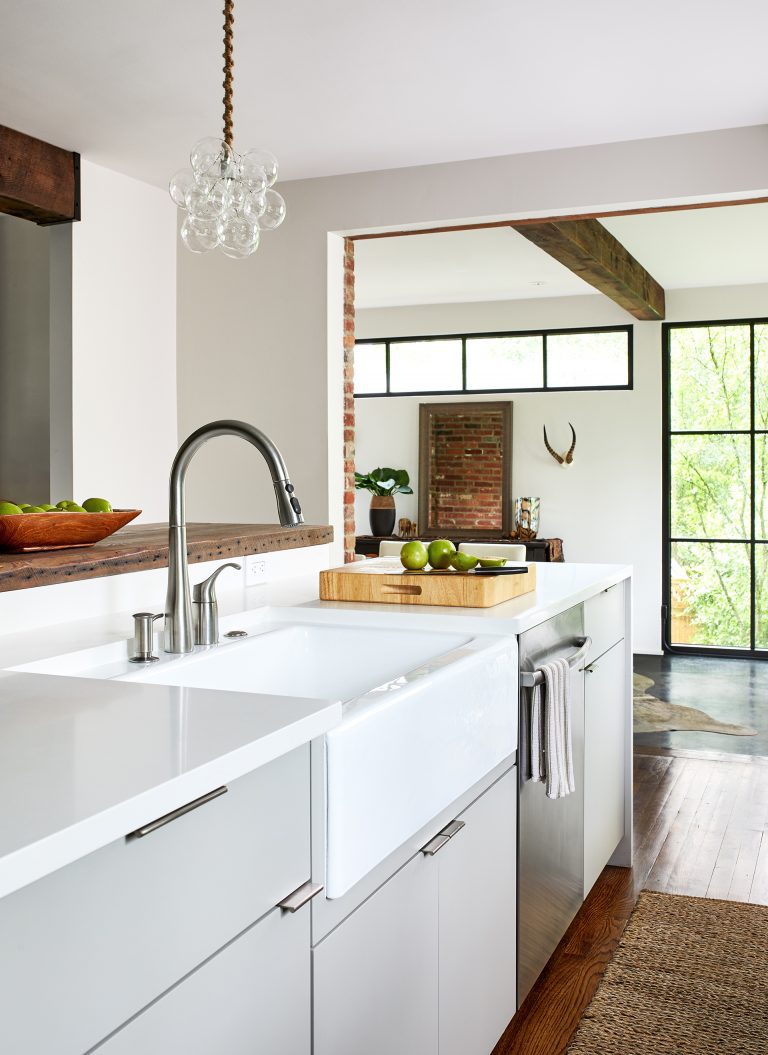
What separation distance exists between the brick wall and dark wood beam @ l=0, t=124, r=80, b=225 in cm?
465

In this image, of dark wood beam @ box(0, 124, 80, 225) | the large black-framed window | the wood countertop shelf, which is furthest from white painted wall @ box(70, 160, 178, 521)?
the large black-framed window

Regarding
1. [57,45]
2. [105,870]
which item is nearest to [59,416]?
[57,45]

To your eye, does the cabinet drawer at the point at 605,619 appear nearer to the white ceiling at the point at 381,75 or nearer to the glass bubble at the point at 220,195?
the glass bubble at the point at 220,195

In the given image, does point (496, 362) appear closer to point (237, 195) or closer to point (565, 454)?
point (565, 454)

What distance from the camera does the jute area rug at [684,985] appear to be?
7.56ft

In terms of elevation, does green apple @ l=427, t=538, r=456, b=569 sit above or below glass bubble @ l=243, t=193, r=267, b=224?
below

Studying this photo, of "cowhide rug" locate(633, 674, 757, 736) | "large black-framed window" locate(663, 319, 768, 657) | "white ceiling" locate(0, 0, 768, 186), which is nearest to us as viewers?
"white ceiling" locate(0, 0, 768, 186)

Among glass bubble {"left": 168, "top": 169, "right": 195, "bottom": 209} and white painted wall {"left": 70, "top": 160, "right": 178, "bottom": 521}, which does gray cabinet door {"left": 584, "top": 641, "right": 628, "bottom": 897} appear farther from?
white painted wall {"left": 70, "top": 160, "right": 178, "bottom": 521}

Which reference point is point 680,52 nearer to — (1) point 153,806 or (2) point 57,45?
(2) point 57,45

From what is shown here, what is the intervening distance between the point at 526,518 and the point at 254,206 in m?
5.92

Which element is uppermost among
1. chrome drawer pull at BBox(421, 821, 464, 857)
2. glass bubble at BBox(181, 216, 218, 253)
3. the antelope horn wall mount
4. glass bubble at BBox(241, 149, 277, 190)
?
glass bubble at BBox(241, 149, 277, 190)

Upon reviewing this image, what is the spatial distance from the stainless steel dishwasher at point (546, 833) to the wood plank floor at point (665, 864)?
0.36ft

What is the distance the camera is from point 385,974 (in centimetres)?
155

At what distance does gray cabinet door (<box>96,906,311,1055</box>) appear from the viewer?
102 cm
